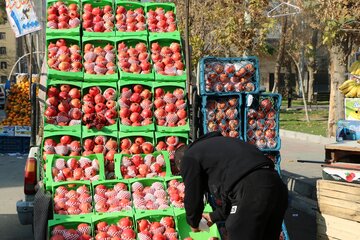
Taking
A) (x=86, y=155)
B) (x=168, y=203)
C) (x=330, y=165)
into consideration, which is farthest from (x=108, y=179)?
(x=330, y=165)

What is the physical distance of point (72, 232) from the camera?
6.27m

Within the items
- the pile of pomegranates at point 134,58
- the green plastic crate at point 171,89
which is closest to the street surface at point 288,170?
the green plastic crate at point 171,89

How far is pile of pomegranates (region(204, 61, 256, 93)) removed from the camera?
8.30 metres

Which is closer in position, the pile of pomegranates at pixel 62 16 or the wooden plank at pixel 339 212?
the wooden plank at pixel 339 212

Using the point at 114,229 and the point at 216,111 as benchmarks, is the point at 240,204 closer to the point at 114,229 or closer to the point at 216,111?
the point at 114,229

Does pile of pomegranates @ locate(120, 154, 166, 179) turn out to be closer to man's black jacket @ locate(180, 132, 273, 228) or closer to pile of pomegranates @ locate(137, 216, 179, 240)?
pile of pomegranates @ locate(137, 216, 179, 240)

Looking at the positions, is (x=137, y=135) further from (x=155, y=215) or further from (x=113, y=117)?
(x=155, y=215)

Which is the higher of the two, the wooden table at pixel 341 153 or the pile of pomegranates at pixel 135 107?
the pile of pomegranates at pixel 135 107

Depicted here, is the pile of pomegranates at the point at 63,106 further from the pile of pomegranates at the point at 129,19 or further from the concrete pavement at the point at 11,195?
the concrete pavement at the point at 11,195

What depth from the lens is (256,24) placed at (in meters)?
26.4

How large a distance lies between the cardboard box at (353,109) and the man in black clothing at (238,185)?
575 centimetres

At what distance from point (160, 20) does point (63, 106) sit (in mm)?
2203

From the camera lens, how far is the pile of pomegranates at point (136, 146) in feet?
25.9

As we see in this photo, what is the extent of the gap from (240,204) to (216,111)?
355 cm
